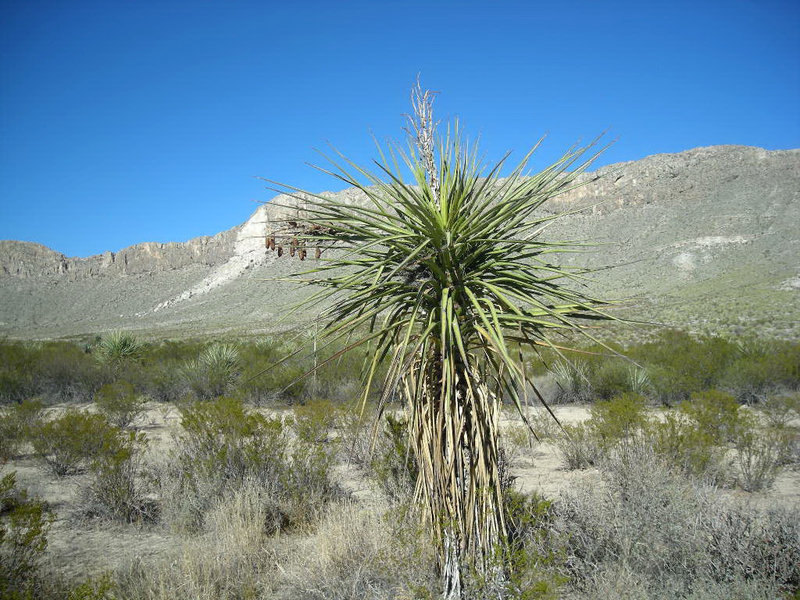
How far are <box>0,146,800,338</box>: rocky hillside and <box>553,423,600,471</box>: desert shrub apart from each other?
3670 millimetres

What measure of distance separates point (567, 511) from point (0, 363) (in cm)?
1635

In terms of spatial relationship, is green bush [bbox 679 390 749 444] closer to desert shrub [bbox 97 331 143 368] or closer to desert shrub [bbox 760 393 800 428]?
desert shrub [bbox 760 393 800 428]

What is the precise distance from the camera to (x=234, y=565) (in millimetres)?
4020

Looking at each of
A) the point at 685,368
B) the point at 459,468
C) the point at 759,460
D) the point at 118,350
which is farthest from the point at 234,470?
the point at 118,350

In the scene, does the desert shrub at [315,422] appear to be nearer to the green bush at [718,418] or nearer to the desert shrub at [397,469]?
the desert shrub at [397,469]

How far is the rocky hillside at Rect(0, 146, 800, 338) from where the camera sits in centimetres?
3178

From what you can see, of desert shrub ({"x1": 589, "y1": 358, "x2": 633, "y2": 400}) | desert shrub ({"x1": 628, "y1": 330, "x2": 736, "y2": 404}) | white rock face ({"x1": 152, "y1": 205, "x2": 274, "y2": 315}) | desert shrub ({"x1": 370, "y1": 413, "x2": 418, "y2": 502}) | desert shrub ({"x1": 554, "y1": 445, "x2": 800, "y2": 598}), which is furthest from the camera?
white rock face ({"x1": 152, "y1": 205, "x2": 274, "y2": 315})

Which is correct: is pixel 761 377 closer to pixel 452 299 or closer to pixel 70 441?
pixel 452 299

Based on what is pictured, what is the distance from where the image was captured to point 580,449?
22.7 ft

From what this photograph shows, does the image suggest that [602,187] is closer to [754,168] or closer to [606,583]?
[754,168]

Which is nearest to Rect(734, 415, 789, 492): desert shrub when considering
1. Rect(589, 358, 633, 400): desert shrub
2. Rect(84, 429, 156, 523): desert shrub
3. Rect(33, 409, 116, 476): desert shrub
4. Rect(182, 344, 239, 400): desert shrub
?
Rect(589, 358, 633, 400): desert shrub

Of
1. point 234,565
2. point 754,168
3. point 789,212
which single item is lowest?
point 234,565

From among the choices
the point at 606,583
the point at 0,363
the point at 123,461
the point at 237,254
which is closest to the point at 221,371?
the point at 0,363

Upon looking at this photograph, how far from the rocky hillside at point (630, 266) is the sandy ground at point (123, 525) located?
4.07 m
